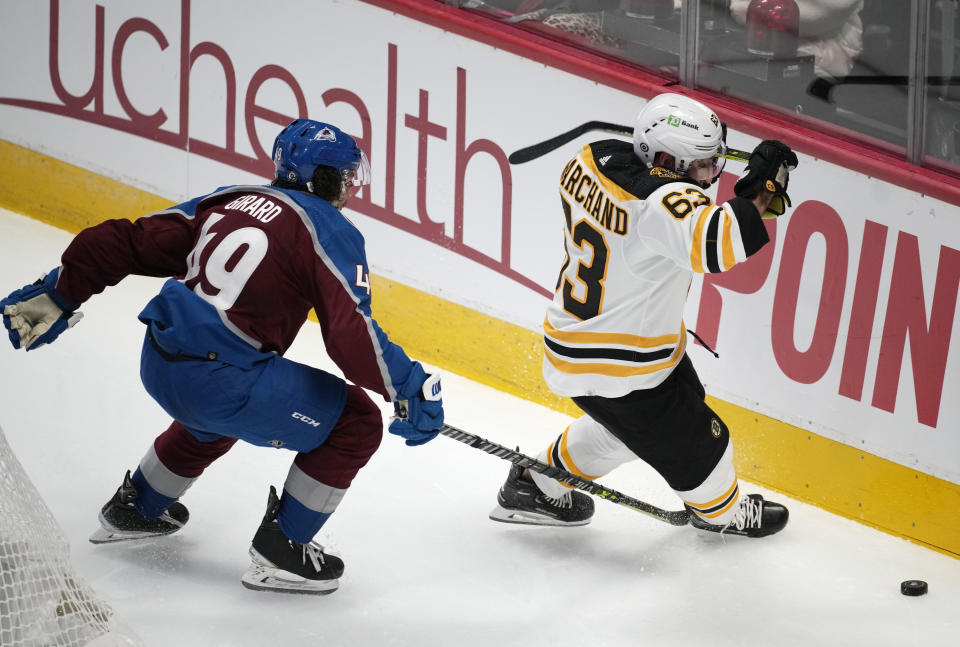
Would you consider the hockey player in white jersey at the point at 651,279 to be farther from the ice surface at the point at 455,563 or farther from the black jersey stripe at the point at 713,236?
the ice surface at the point at 455,563

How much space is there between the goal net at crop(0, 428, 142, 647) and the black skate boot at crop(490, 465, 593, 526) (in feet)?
3.87

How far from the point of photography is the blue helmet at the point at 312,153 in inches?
120

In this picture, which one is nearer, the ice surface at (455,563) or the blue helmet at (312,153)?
the blue helmet at (312,153)

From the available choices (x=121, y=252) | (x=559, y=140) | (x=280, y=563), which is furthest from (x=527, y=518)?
(x=121, y=252)

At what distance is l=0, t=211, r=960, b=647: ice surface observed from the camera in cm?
319

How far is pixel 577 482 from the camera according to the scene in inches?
140

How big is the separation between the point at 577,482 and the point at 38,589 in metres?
1.39

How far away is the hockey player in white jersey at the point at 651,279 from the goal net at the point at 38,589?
1.23m

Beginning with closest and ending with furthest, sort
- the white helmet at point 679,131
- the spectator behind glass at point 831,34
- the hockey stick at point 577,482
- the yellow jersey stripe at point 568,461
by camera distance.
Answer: the white helmet at point 679,131, the hockey stick at point 577,482, the yellow jersey stripe at point 568,461, the spectator behind glass at point 831,34

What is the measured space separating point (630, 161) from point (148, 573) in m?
1.50

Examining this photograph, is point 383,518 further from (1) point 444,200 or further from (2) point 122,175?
(2) point 122,175

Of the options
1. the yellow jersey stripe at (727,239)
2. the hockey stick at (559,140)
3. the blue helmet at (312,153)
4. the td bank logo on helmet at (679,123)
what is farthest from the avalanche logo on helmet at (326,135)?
the hockey stick at (559,140)

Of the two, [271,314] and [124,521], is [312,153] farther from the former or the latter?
[124,521]

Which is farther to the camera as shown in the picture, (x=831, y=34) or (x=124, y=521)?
(x=831, y=34)
